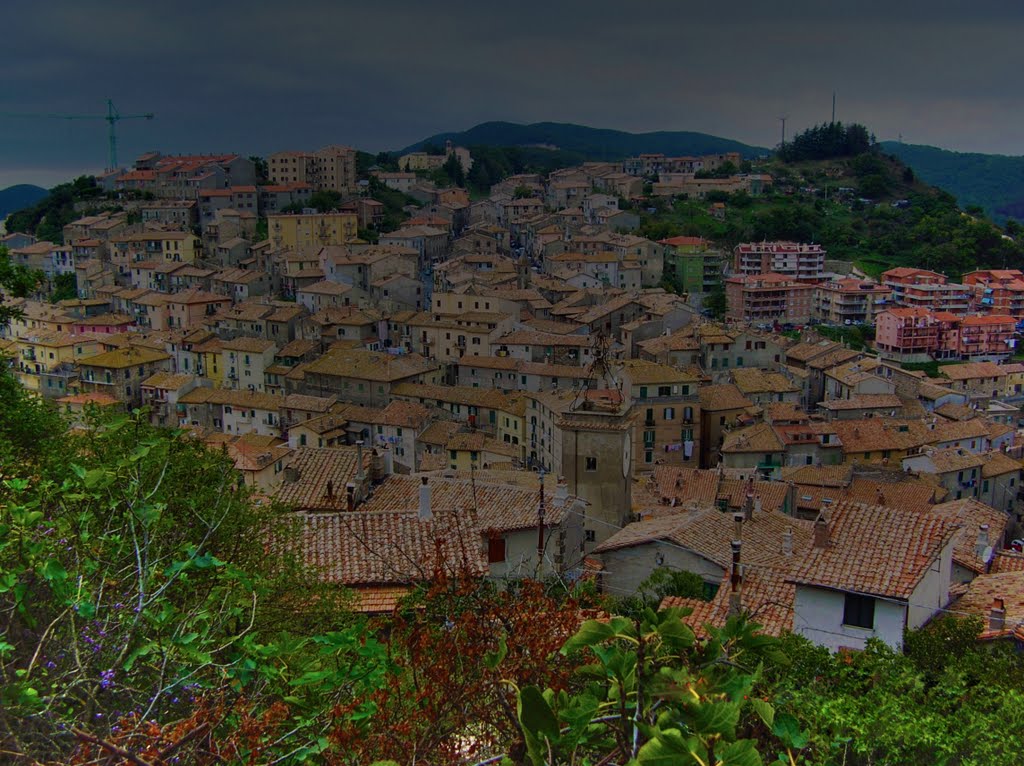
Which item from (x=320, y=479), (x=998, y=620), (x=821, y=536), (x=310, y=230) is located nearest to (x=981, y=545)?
(x=998, y=620)

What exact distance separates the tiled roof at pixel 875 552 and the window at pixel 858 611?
A: 14cm

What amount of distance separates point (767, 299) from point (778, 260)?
1060 cm

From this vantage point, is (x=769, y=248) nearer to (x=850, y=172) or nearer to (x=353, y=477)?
(x=850, y=172)

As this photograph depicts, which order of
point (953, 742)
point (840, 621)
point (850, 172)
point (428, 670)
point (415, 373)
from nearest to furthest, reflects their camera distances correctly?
1. point (428, 670)
2. point (953, 742)
3. point (840, 621)
4. point (415, 373)
5. point (850, 172)

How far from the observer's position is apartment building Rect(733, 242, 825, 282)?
259 feet

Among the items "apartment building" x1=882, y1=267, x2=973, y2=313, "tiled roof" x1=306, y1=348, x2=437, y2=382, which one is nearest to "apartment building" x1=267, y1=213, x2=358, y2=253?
"tiled roof" x1=306, y1=348, x2=437, y2=382

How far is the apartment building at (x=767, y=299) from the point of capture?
227 feet

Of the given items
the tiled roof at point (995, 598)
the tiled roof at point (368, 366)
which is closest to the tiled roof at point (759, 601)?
the tiled roof at point (995, 598)

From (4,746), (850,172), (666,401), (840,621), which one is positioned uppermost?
(850,172)

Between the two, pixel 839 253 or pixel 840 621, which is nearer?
pixel 840 621

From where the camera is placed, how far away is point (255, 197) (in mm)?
87500

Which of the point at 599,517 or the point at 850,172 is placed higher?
the point at 850,172

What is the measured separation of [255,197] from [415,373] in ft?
155

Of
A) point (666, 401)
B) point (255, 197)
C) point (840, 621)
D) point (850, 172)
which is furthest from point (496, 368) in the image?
point (850, 172)
